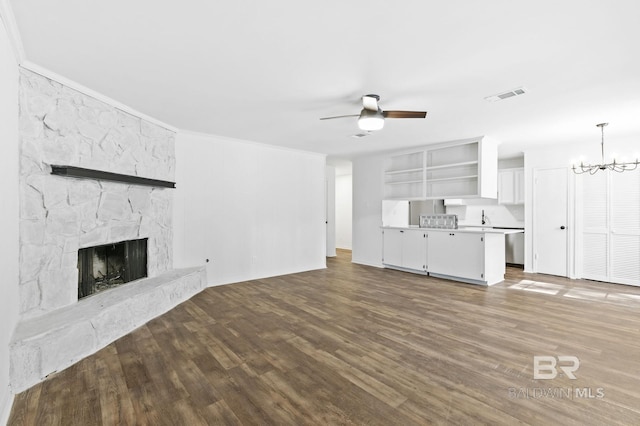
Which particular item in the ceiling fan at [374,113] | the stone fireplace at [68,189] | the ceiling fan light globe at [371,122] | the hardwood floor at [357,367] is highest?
the ceiling fan at [374,113]

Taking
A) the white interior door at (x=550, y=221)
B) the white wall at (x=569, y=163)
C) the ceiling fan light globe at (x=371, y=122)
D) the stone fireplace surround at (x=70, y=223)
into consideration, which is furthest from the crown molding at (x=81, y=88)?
the white interior door at (x=550, y=221)

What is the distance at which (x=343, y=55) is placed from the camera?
7.96ft

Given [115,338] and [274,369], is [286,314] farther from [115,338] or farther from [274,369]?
[115,338]

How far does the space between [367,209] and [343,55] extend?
4.98 m

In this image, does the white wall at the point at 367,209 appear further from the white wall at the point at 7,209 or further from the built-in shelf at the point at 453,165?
the white wall at the point at 7,209

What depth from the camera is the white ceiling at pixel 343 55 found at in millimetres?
1899

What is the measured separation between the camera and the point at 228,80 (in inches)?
115

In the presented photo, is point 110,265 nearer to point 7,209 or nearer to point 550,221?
point 7,209

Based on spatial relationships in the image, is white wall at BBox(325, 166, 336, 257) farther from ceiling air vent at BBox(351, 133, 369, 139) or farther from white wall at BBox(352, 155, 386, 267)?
ceiling air vent at BBox(351, 133, 369, 139)

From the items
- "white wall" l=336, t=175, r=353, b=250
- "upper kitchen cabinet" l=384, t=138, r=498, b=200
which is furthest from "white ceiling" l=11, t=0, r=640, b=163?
"white wall" l=336, t=175, r=353, b=250

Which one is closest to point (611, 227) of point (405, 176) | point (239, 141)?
point (405, 176)

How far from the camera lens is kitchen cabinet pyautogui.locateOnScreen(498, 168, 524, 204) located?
669 centimetres

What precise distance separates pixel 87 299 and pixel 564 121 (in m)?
6.26

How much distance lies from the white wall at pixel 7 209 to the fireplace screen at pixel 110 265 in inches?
28.6
